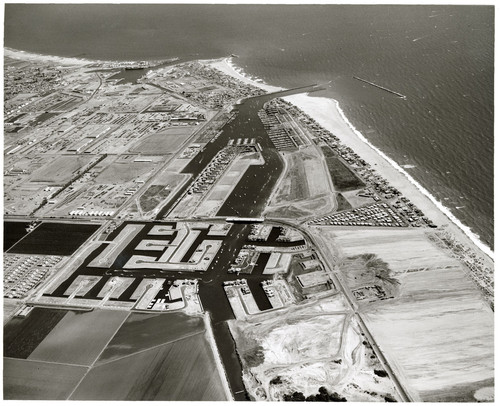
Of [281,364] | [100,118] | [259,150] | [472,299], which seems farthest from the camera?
[100,118]

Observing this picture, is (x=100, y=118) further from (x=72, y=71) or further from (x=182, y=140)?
(x=72, y=71)

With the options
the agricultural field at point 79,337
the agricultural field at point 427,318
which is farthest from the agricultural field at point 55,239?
the agricultural field at point 427,318

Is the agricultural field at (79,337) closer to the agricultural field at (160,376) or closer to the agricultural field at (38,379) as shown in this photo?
the agricultural field at (38,379)

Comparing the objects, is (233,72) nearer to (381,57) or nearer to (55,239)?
(381,57)

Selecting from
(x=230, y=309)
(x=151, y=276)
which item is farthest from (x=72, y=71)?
(x=230, y=309)

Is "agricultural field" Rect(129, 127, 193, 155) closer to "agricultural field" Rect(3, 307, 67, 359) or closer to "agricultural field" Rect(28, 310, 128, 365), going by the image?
"agricultural field" Rect(3, 307, 67, 359)

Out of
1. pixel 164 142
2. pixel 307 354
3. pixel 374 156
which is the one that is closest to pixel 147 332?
pixel 307 354
